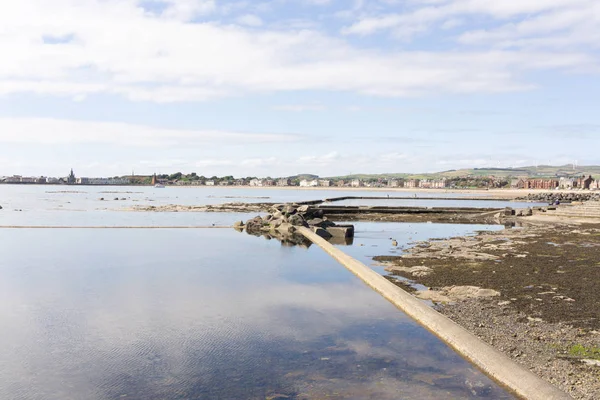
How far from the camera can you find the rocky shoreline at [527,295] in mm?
9327

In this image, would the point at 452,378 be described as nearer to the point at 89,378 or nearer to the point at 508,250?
the point at 89,378

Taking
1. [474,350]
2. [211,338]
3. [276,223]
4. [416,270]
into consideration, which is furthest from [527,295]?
[276,223]

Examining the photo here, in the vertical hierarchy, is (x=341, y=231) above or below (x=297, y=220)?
below

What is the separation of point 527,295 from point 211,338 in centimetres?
900

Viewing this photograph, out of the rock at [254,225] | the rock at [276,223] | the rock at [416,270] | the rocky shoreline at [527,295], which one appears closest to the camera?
the rocky shoreline at [527,295]

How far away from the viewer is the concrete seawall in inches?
321

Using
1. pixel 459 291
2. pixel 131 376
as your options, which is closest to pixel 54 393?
pixel 131 376

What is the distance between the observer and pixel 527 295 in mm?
14430

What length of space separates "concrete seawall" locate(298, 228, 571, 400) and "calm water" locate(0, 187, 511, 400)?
0.25 meters

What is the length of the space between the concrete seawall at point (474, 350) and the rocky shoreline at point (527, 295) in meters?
0.30

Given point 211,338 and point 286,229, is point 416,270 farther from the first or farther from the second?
point 286,229

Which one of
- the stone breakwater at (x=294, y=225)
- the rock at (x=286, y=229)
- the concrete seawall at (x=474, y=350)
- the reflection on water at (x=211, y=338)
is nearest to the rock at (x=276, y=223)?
the stone breakwater at (x=294, y=225)

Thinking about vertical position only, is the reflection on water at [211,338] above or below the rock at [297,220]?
below

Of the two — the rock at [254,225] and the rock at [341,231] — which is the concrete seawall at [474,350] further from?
the rock at [254,225]
